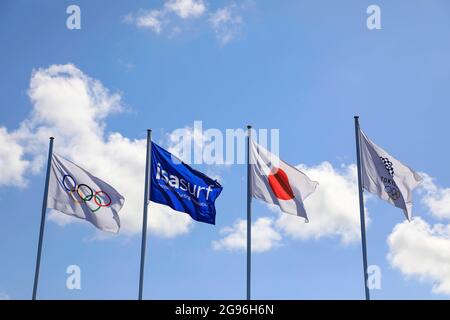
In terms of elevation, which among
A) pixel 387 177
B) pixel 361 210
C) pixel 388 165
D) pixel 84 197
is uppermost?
pixel 388 165

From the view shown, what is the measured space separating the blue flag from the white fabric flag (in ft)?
23.2

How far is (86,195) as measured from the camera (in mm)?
26812

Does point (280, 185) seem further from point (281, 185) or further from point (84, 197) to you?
point (84, 197)

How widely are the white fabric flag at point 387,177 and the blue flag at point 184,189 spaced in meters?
7.08

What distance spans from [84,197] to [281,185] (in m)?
8.79

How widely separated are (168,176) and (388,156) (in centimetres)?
1039

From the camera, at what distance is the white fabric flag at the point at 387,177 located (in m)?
28.1

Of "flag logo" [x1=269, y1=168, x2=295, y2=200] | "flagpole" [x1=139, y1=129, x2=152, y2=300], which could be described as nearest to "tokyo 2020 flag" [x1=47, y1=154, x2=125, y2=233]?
"flagpole" [x1=139, y1=129, x2=152, y2=300]

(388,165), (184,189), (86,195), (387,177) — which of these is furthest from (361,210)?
(86,195)

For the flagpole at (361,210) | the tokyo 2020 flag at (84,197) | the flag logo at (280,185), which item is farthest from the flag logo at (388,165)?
the tokyo 2020 flag at (84,197)

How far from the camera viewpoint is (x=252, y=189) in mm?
27719
